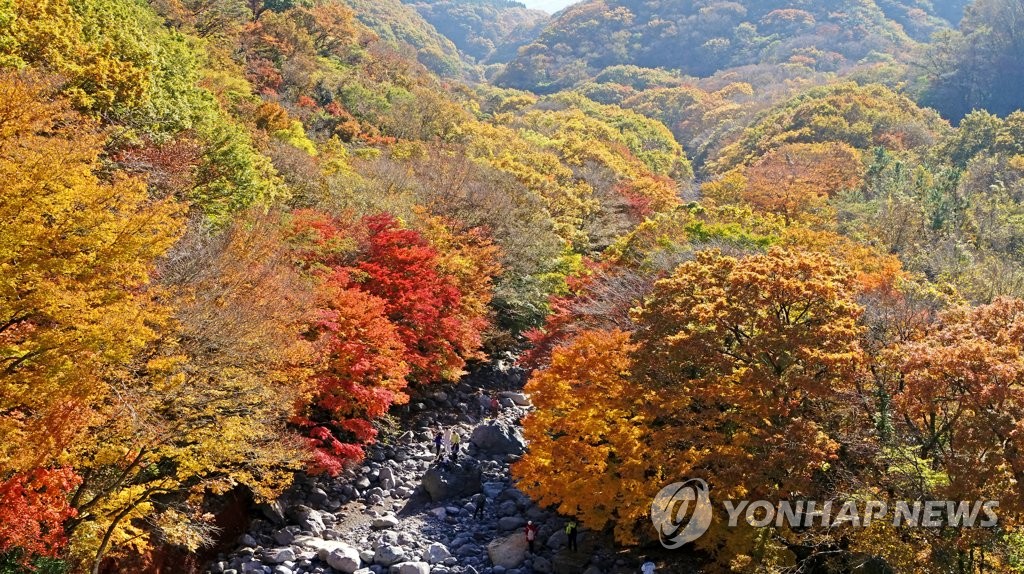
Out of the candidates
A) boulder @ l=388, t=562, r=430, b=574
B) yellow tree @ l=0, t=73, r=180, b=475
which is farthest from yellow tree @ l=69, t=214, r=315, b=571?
boulder @ l=388, t=562, r=430, b=574

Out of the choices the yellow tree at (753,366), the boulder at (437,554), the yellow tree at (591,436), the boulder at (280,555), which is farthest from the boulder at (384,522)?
the yellow tree at (753,366)

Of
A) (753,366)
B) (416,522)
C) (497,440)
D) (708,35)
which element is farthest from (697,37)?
(753,366)

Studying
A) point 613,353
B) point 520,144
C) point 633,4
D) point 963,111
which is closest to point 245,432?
point 613,353

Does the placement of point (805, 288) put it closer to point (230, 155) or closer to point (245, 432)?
point (245, 432)

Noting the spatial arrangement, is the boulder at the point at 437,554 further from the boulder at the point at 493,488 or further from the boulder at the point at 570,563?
the boulder at the point at 493,488

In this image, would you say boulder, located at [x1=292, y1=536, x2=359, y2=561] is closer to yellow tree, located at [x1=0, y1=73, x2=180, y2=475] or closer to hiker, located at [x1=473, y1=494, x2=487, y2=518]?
hiker, located at [x1=473, y1=494, x2=487, y2=518]

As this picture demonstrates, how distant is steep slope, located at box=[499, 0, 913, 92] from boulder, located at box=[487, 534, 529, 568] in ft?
477

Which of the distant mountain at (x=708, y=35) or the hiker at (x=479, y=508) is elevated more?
the distant mountain at (x=708, y=35)

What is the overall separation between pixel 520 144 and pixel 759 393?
146 feet

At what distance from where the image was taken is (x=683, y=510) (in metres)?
16.8

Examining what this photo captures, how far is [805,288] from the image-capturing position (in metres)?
14.9

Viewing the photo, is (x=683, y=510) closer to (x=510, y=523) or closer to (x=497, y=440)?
(x=510, y=523)

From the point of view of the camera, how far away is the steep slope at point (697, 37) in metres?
160

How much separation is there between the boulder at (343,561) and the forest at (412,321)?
2.44 meters
